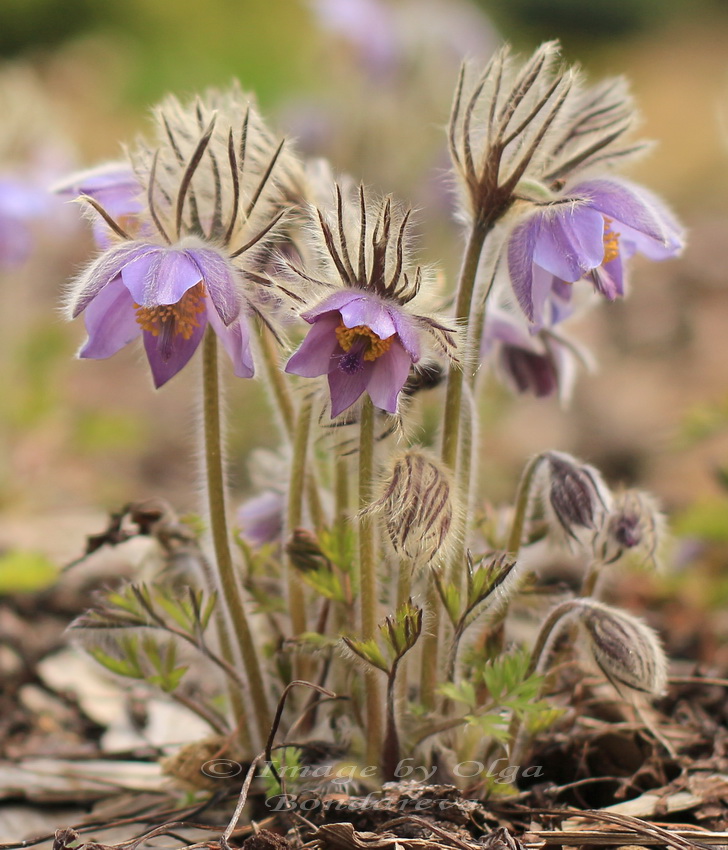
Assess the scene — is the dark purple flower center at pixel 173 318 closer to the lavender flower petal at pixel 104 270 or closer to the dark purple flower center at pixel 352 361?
the lavender flower petal at pixel 104 270

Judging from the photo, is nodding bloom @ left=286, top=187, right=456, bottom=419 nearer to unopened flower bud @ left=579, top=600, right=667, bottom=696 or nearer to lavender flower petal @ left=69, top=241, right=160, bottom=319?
lavender flower petal @ left=69, top=241, right=160, bottom=319

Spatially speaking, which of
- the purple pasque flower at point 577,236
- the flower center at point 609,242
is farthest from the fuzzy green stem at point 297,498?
the flower center at point 609,242

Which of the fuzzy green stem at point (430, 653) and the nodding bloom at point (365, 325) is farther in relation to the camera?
the fuzzy green stem at point (430, 653)

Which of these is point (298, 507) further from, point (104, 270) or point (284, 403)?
point (104, 270)

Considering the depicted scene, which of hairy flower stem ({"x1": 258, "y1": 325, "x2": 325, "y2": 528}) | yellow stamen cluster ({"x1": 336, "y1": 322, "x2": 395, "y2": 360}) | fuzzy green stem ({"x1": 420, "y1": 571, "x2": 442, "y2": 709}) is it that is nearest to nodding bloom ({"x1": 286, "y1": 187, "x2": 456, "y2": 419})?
yellow stamen cluster ({"x1": 336, "y1": 322, "x2": 395, "y2": 360})

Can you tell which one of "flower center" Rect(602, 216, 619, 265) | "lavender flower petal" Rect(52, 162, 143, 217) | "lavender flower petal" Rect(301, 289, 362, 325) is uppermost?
"lavender flower petal" Rect(52, 162, 143, 217)

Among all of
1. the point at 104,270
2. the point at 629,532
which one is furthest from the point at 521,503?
the point at 104,270
